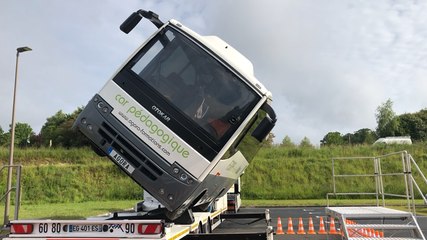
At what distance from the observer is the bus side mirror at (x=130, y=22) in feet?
20.1

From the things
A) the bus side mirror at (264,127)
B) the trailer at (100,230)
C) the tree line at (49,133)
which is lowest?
the trailer at (100,230)

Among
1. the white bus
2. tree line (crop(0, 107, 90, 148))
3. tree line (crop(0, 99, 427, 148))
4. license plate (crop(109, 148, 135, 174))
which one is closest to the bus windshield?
the white bus

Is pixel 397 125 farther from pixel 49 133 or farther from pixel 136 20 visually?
pixel 136 20

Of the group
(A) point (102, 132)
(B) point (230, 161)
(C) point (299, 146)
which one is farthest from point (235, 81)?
(C) point (299, 146)

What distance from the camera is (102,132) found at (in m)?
5.68

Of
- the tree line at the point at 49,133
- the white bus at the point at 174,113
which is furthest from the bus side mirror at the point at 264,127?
the tree line at the point at 49,133

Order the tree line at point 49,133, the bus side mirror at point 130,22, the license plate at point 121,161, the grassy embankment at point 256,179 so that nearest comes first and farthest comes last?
the license plate at point 121,161
the bus side mirror at point 130,22
the grassy embankment at point 256,179
the tree line at point 49,133

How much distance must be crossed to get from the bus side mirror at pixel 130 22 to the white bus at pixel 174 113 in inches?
0.6

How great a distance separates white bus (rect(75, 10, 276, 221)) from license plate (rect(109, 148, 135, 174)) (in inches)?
0.5

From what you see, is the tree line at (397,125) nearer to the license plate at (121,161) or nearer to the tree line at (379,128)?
the tree line at (379,128)

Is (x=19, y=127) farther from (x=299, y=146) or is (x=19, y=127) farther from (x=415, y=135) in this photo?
(x=415, y=135)

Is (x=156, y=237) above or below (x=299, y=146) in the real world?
below

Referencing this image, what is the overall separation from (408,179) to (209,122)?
162 inches

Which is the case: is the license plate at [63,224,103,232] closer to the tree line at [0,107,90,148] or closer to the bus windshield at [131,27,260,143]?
the bus windshield at [131,27,260,143]
